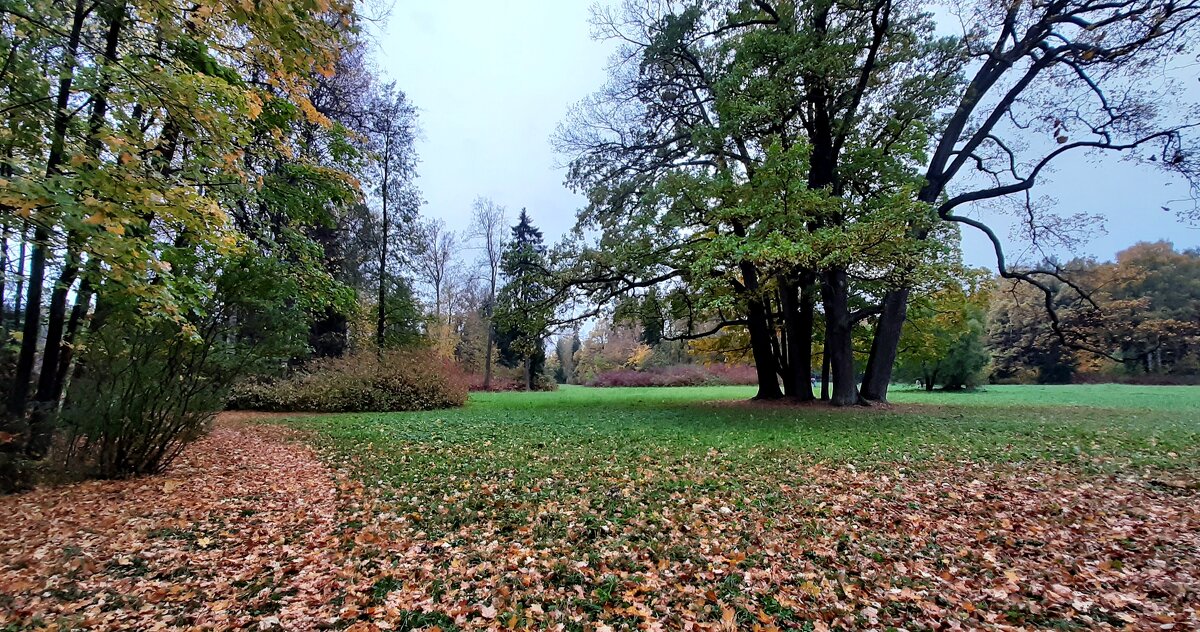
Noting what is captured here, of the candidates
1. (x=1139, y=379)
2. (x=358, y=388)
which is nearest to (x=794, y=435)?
(x=358, y=388)

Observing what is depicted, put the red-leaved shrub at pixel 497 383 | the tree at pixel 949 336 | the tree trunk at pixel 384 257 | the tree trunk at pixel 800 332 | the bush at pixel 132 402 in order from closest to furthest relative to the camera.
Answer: the bush at pixel 132 402, the tree at pixel 949 336, the tree trunk at pixel 800 332, the tree trunk at pixel 384 257, the red-leaved shrub at pixel 497 383

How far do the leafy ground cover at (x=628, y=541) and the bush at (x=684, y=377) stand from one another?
103 ft

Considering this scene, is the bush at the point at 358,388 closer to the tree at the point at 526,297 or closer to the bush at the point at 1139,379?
the tree at the point at 526,297

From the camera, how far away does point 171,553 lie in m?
3.66

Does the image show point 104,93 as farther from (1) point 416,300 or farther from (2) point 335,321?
(1) point 416,300

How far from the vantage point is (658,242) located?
1319 cm

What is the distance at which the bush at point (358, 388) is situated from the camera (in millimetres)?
15383

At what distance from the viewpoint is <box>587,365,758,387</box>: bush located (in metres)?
38.6

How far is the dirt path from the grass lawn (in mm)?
476

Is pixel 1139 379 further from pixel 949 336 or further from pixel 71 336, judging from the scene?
pixel 71 336

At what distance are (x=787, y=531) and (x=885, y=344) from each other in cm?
1148

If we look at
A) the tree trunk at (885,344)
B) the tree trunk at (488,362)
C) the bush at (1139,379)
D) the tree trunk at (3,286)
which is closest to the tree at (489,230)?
the tree trunk at (488,362)

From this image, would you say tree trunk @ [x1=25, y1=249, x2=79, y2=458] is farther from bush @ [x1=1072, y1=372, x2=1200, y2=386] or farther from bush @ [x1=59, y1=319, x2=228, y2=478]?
bush @ [x1=1072, y1=372, x2=1200, y2=386]

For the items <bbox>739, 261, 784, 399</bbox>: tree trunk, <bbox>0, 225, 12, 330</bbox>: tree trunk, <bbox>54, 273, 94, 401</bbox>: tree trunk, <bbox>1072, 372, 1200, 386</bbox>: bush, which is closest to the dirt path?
<bbox>54, 273, 94, 401</bbox>: tree trunk
